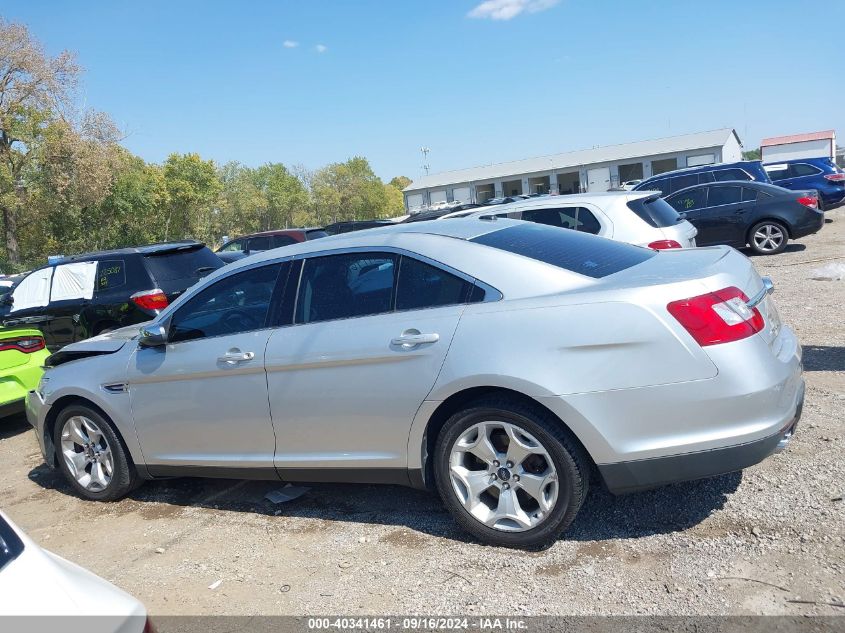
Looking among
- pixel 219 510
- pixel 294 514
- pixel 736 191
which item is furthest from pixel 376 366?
pixel 736 191

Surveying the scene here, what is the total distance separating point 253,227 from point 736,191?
54.7 metres

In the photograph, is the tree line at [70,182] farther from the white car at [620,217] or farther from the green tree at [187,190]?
the white car at [620,217]

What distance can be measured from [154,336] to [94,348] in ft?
2.65

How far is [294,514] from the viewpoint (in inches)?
176

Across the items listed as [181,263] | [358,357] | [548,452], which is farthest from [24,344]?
[548,452]

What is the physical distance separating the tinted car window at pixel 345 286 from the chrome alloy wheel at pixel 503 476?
90 centimetres

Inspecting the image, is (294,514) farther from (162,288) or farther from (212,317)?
(162,288)

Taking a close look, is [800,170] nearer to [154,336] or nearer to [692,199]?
[692,199]

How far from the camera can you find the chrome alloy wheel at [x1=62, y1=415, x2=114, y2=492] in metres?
5.01

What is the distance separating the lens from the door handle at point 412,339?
3.66m

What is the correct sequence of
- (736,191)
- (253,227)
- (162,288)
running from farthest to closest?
(253,227) < (736,191) < (162,288)

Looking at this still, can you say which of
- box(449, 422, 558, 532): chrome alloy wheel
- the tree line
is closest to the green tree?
the tree line

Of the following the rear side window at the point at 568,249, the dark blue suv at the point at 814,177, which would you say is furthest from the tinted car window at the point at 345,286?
the dark blue suv at the point at 814,177

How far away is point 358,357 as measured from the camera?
3859 mm
